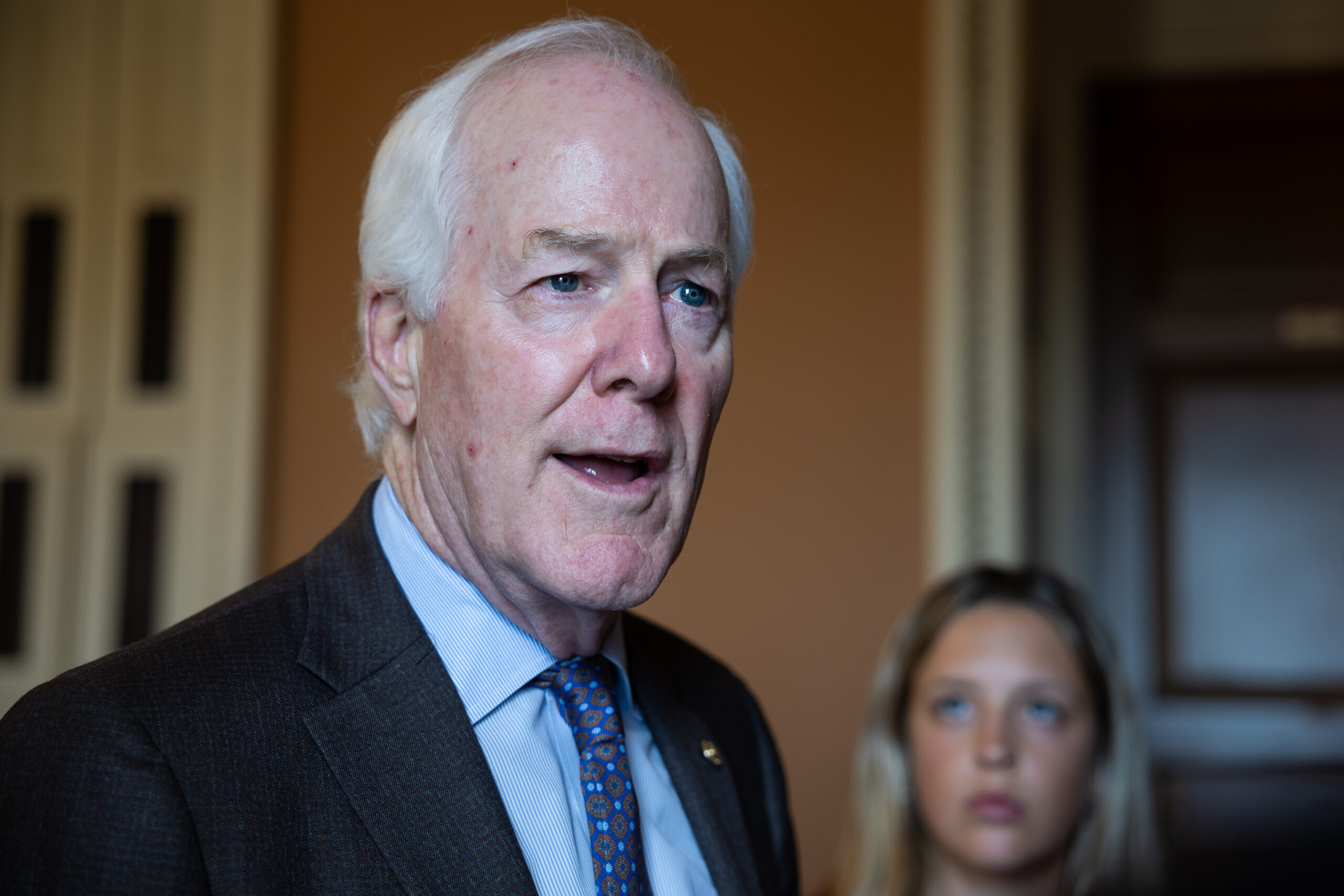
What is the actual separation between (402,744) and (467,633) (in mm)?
130

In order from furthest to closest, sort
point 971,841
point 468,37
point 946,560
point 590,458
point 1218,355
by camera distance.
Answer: point 1218,355
point 468,37
point 946,560
point 971,841
point 590,458

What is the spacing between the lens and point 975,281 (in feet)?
9.23

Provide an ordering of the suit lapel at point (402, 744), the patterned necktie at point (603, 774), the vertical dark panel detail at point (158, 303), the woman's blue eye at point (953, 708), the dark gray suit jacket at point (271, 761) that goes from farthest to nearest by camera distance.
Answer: the vertical dark panel detail at point (158, 303) < the woman's blue eye at point (953, 708) < the patterned necktie at point (603, 774) < the suit lapel at point (402, 744) < the dark gray suit jacket at point (271, 761)

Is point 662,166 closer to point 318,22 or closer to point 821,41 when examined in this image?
point 821,41

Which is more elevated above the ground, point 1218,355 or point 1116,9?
point 1116,9

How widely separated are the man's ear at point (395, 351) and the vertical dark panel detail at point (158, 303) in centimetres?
205

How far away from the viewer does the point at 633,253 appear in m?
1.07

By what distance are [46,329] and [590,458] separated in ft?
8.22

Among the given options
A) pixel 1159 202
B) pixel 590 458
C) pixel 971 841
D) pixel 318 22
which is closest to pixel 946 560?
pixel 971 841

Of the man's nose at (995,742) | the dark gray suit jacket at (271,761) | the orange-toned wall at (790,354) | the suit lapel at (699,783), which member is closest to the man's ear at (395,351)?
the dark gray suit jacket at (271,761)

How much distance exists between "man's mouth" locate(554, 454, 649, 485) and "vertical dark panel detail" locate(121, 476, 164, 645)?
7.44 ft

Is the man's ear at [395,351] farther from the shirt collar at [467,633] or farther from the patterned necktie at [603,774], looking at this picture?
the patterned necktie at [603,774]

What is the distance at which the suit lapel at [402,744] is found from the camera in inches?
38.8

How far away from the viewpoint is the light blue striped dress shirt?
1067 millimetres
